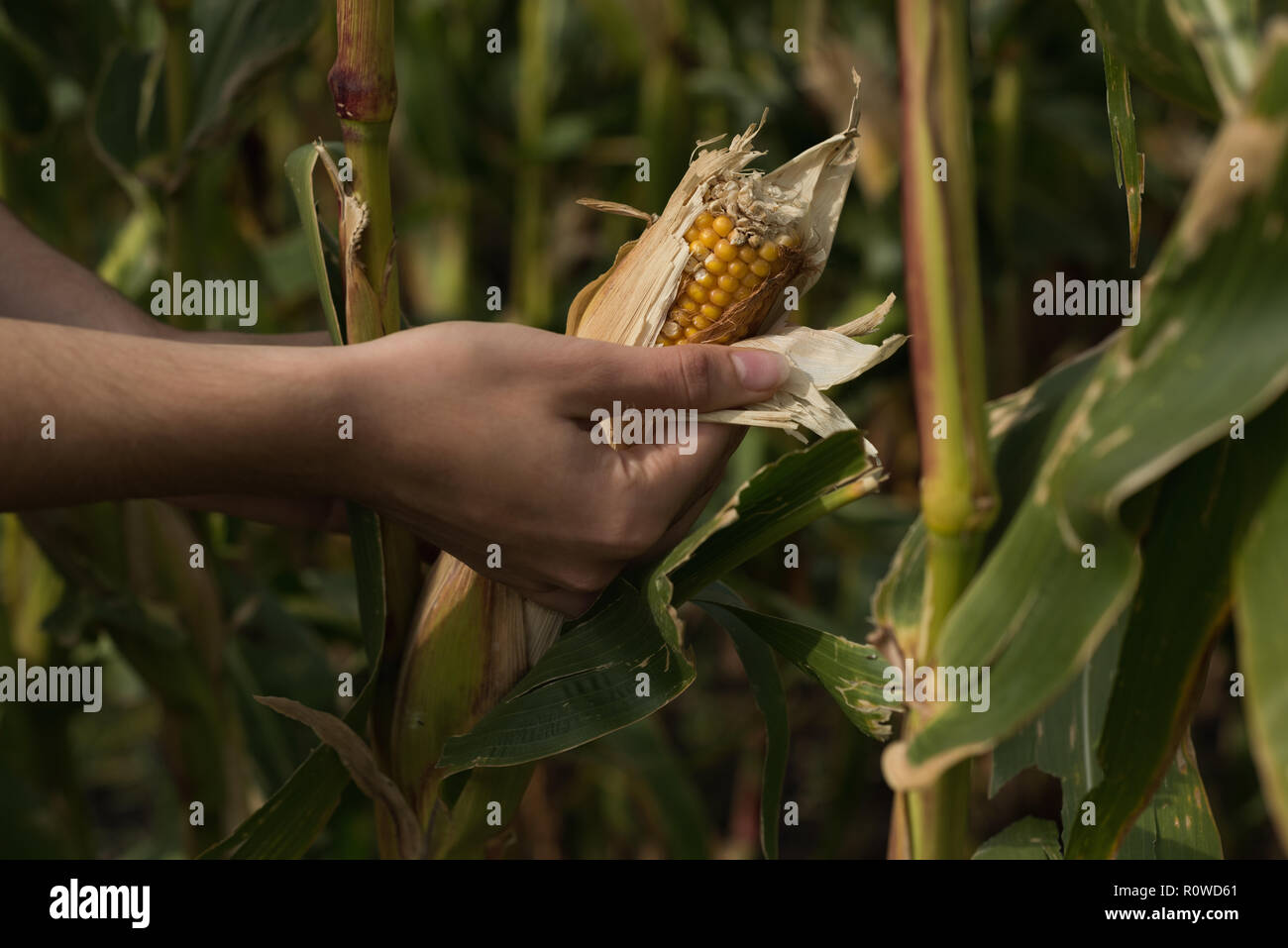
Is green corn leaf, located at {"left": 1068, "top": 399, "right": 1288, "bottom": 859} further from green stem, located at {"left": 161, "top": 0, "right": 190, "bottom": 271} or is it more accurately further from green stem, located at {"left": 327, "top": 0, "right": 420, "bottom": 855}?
green stem, located at {"left": 161, "top": 0, "right": 190, "bottom": 271}

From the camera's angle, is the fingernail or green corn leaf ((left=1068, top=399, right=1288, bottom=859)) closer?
green corn leaf ((left=1068, top=399, right=1288, bottom=859))

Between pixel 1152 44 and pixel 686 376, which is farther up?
pixel 1152 44

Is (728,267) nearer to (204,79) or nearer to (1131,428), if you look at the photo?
(1131,428)

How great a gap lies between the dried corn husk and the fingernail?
0.7 inches

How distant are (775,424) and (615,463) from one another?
4.2 inches

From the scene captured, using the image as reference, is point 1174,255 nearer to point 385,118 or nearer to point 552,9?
point 385,118

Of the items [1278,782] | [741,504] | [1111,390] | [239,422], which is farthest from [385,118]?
[1278,782]

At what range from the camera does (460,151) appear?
5.81 feet

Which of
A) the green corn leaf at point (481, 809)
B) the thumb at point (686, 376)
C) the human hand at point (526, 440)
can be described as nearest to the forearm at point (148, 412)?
the human hand at point (526, 440)

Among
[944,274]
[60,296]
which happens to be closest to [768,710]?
[944,274]

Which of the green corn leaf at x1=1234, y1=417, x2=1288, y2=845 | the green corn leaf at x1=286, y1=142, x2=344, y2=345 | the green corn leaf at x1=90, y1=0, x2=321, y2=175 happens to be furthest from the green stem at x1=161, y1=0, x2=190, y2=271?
Answer: the green corn leaf at x1=1234, y1=417, x2=1288, y2=845

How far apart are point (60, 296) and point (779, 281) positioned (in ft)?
1.72

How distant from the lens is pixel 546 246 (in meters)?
1.76

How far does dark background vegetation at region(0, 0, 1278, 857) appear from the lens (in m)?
1.18
